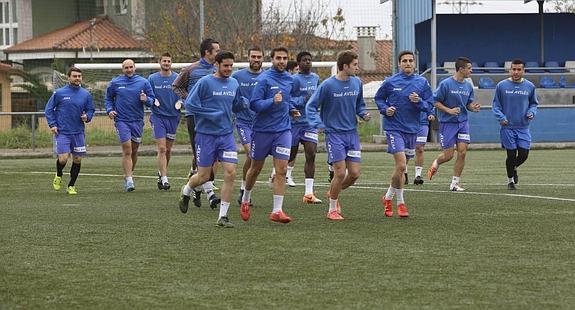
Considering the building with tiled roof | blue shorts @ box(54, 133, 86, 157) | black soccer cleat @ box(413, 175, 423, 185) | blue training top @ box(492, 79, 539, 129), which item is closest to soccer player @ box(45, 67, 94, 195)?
blue shorts @ box(54, 133, 86, 157)

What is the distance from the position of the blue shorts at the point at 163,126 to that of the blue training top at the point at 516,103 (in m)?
5.24

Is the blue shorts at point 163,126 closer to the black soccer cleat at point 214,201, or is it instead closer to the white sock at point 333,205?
the black soccer cleat at point 214,201

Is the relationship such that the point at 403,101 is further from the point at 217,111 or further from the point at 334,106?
the point at 217,111

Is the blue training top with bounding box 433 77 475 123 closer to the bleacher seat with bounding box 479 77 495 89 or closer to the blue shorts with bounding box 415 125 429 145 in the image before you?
the blue shorts with bounding box 415 125 429 145

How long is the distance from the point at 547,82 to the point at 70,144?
2829 cm

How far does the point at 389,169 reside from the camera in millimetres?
24500

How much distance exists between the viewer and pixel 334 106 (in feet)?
44.8

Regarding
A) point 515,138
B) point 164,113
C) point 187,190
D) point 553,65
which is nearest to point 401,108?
point 187,190

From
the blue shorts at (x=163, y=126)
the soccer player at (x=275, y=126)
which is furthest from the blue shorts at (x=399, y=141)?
the blue shorts at (x=163, y=126)

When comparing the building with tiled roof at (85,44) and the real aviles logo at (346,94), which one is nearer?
the real aviles logo at (346,94)

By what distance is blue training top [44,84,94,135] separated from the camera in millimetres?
18656

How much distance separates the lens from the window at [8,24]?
208ft

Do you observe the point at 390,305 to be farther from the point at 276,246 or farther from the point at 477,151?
the point at 477,151

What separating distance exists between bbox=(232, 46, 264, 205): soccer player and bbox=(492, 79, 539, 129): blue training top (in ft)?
13.8
